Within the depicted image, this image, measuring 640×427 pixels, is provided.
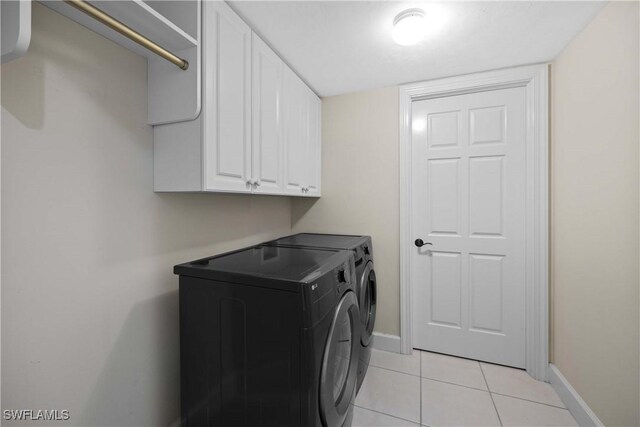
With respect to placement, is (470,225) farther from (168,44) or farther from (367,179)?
(168,44)

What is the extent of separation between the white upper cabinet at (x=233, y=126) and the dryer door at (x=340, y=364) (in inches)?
32.2

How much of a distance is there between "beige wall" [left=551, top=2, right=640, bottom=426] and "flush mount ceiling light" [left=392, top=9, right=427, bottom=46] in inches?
34.4

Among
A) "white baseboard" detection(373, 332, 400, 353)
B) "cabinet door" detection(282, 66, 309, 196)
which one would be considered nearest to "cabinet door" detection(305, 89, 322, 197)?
"cabinet door" detection(282, 66, 309, 196)

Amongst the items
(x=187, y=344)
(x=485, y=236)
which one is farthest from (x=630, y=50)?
(x=187, y=344)

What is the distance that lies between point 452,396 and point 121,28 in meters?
2.53

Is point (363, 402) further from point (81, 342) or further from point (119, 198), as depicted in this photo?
point (119, 198)

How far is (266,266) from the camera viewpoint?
4.22ft

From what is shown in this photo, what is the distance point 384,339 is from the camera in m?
2.34

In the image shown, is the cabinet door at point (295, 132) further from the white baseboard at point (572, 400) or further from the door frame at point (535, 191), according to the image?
the white baseboard at point (572, 400)

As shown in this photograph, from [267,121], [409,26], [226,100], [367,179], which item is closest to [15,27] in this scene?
[226,100]

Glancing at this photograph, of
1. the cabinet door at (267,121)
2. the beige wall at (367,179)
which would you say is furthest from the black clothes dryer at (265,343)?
the beige wall at (367,179)

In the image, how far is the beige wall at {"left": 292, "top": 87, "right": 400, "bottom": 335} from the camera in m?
2.31

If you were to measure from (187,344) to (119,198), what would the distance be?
28.6 inches

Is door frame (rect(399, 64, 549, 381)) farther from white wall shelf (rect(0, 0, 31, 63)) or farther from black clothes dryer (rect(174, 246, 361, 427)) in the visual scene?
white wall shelf (rect(0, 0, 31, 63))
